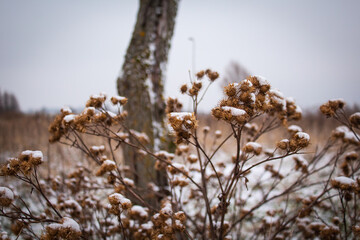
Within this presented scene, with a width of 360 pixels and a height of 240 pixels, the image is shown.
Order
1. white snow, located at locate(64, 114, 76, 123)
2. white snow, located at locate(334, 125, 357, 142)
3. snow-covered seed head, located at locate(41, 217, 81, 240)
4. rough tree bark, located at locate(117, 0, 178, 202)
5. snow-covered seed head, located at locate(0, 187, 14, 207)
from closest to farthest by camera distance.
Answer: snow-covered seed head, located at locate(41, 217, 81, 240) → snow-covered seed head, located at locate(0, 187, 14, 207) → white snow, located at locate(64, 114, 76, 123) → white snow, located at locate(334, 125, 357, 142) → rough tree bark, located at locate(117, 0, 178, 202)

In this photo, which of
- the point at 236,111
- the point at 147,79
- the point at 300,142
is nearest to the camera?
the point at 236,111

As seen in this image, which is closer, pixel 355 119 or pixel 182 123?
pixel 182 123

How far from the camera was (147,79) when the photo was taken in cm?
255

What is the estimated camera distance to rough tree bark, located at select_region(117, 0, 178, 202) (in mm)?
2512

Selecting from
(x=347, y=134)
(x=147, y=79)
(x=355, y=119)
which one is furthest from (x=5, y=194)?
(x=347, y=134)

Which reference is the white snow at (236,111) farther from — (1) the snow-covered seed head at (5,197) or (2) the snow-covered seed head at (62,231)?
(1) the snow-covered seed head at (5,197)

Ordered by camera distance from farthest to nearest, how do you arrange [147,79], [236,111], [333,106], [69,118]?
[147,79] < [333,106] < [69,118] < [236,111]

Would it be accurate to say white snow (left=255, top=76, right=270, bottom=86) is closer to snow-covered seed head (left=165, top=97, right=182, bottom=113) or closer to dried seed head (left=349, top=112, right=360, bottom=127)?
snow-covered seed head (left=165, top=97, right=182, bottom=113)

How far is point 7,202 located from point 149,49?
210 cm

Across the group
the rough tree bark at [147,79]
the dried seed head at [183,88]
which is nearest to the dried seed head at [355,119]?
the dried seed head at [183,88]

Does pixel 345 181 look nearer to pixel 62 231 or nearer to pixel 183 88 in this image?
pixel 183 88

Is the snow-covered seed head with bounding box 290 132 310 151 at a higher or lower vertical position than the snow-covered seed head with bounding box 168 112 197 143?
lower

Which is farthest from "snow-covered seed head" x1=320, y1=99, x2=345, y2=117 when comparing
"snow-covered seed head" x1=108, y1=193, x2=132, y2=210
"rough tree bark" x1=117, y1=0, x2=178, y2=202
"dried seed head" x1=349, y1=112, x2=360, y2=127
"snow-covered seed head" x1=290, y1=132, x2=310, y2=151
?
"rough tree bark" x1=117, y1=0, x2=178, y2=202

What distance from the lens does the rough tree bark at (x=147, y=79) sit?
8.24ft
